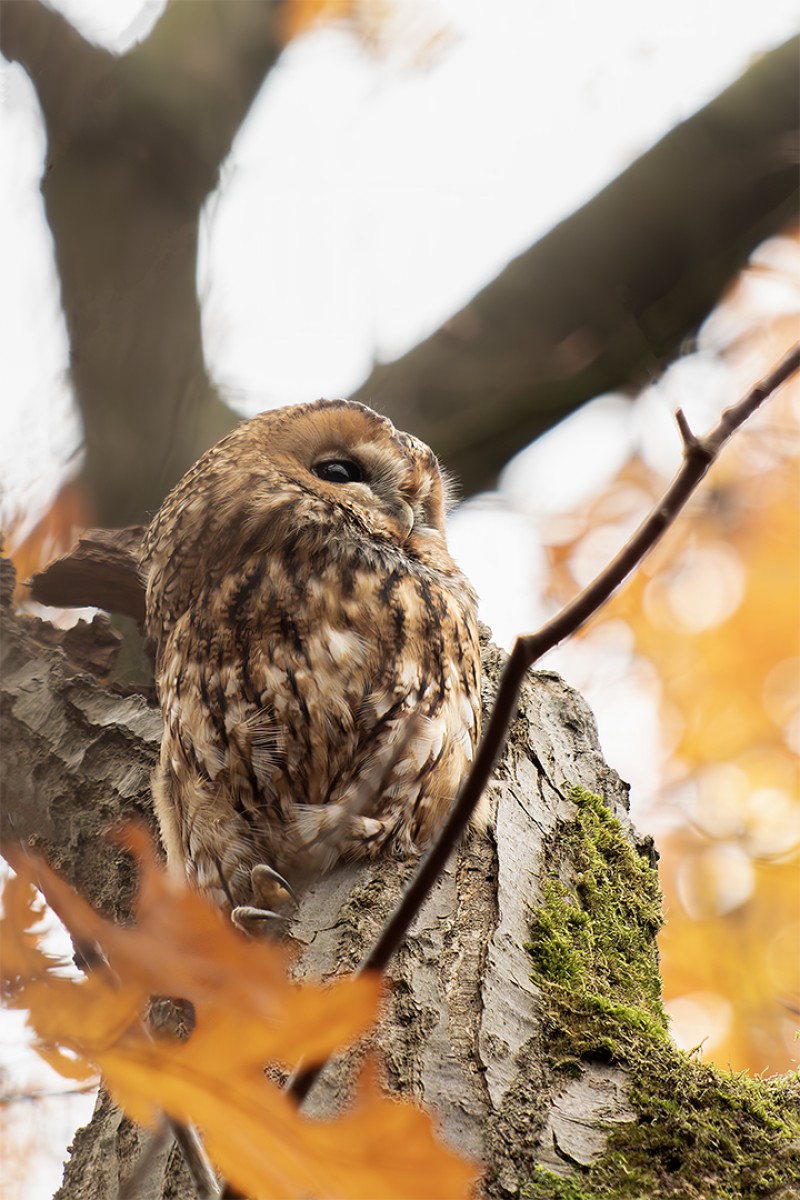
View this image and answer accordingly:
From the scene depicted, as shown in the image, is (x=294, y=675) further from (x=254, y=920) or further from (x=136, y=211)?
(x=136, y=211)

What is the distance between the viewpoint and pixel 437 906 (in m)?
1.62

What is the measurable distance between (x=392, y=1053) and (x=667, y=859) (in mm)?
3437

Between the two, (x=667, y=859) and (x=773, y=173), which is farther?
(x=667, y=859)

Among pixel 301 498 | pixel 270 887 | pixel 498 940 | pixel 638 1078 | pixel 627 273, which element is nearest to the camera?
pixel 638 1078

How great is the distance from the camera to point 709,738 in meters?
4.37

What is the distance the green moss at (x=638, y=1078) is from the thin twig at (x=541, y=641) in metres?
0.62

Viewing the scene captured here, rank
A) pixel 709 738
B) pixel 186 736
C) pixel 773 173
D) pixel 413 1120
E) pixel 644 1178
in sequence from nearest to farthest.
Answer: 1. pixel 413 1120
2. pixel 644 1178
3. pixel 186 736
4. pixel 773 173
5. pixel 709 738

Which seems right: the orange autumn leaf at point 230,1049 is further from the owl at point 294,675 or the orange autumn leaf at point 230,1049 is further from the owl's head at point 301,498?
the owl's head at point 301,498


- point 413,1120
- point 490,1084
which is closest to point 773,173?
point 490,1084

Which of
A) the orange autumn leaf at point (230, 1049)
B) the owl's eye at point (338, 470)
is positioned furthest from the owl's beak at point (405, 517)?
the orange autumn leaf at point (230, 1049)

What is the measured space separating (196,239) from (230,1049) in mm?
1946

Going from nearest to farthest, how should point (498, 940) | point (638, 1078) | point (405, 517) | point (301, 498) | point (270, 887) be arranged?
point (638, 1078) → point (498, 940) → point (270, 887) → point (301, 498) → point (405, 517)

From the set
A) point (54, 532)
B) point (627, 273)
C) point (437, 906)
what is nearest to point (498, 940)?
point (437, 906)

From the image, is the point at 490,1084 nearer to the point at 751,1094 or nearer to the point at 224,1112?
the point at 751,1094
